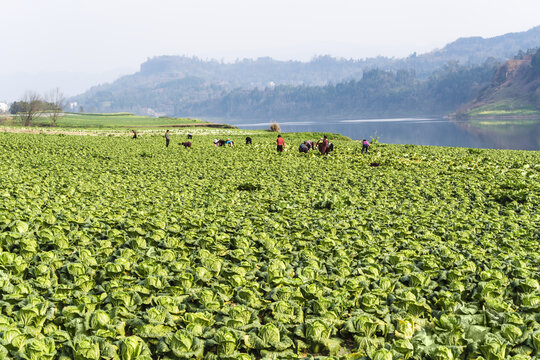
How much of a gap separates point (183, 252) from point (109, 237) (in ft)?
7.92

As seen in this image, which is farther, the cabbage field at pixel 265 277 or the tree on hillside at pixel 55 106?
the tree on hillside at pixel 55 106

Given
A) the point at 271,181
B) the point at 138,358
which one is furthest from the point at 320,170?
the point at 138,358

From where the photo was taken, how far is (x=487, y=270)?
8.47 metres

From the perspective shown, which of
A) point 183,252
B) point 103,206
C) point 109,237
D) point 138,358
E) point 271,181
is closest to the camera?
point 138,358

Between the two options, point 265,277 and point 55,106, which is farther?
point 55,106

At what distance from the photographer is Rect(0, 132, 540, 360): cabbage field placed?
5.82 m

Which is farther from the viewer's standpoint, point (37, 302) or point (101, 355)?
point (37, 302)

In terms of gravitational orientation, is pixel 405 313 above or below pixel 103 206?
below

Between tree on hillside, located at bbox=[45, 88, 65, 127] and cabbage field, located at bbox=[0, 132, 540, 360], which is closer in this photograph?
cabbage field, located at bbox=[0, 132, 540, 360]

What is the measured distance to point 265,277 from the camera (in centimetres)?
825

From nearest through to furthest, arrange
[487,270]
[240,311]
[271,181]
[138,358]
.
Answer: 1. [138,358]
2. [240,311]
3. [487,270]
4. [271,181]

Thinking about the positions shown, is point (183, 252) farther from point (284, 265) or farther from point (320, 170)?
point (320, 170)

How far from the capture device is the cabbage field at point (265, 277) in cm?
582

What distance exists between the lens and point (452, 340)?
19.1 feet
